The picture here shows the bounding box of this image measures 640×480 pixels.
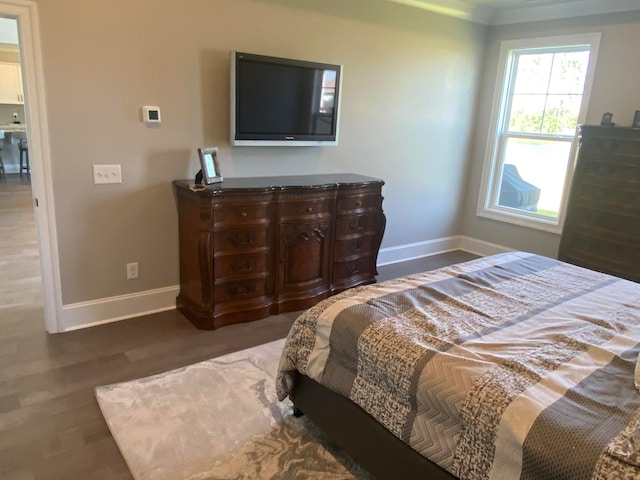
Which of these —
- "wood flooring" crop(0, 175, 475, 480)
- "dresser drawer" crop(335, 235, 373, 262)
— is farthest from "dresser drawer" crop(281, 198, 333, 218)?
"wood flooring" crop(0, 175, 475, 480)

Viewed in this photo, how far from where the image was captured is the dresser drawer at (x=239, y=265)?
319cm

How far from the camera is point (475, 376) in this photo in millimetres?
1499

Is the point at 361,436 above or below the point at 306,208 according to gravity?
below

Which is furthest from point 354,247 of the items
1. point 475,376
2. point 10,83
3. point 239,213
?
point 10,83

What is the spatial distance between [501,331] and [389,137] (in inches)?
120

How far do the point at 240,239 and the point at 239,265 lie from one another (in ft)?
0.63

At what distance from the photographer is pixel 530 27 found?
468cm

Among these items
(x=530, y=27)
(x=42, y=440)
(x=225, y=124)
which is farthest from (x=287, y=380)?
(x=530, y=27)

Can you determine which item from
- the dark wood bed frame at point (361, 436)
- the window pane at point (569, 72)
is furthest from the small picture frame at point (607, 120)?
the dark wood bed frame at point (361, 436)

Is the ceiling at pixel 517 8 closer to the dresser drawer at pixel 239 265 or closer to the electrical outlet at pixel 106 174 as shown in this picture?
the dresser drawer at pixel 239 265

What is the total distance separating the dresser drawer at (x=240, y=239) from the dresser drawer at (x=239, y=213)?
2.6 inches

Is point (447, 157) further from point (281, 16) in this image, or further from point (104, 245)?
point (104, 245)

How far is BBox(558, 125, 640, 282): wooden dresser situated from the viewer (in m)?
3.75

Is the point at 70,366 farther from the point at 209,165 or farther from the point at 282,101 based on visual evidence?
the point at 282,101
